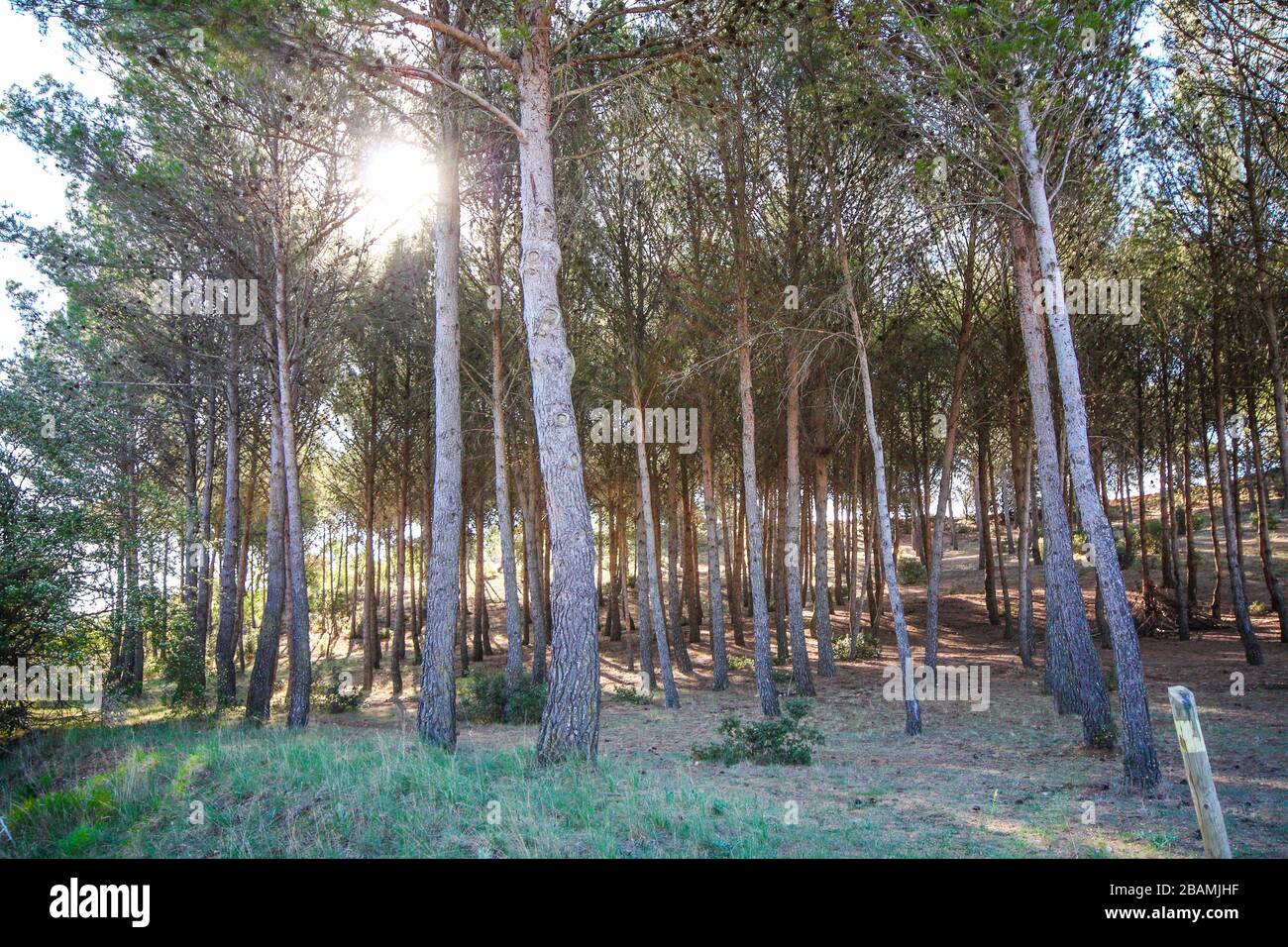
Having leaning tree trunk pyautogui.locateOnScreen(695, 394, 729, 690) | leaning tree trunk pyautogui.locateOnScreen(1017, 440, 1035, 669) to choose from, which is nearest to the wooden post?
leaning tree trunk pyautogui.locateOnScreen(695, 394, 729, 690)

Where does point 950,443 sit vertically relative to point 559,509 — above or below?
above

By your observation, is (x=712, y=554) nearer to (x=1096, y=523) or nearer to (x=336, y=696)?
(x=1096, y=523)

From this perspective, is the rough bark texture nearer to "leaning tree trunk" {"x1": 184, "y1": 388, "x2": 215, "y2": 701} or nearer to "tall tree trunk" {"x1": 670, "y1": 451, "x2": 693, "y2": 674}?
"tall tree trunk" {"x1": 670, "y1": 451, "x2": 693, "y2": 674}

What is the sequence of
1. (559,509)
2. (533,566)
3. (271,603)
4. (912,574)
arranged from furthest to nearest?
1. (912,574)
2. (533,566)
3. (271,603)
4. (559,509)

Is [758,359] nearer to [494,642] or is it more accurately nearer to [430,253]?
[430,253]

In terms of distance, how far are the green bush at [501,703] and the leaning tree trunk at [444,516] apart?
4.09 metres

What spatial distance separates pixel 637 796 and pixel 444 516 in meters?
5.01

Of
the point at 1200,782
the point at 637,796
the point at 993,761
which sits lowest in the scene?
the point at 993,761

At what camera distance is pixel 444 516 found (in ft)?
31.4

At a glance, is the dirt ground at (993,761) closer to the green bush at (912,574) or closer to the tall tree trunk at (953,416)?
the tall tree trunk at (953,416)

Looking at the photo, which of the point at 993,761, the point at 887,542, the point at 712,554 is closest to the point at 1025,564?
the point at 887,542

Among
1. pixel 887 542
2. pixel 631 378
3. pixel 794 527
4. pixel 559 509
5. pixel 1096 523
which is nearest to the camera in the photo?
pixel 559 509

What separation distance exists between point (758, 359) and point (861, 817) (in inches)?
411
